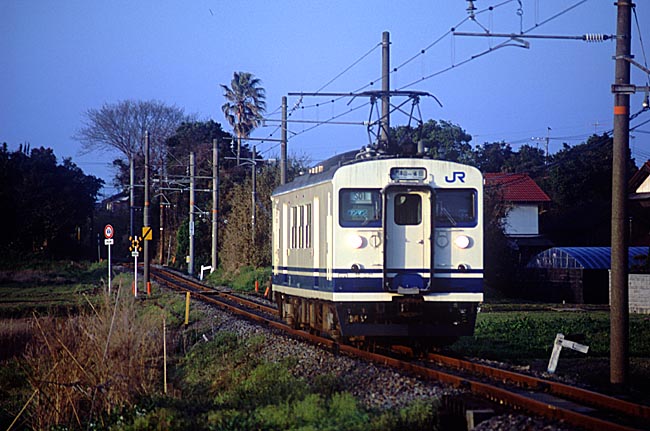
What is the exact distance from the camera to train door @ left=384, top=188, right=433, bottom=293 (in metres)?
14.5

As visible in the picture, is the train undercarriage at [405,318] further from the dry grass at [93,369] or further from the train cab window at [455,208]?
the dry grass at [93,369]

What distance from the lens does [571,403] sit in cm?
1042

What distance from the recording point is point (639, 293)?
96.0 feet

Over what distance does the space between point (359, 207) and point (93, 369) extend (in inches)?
195

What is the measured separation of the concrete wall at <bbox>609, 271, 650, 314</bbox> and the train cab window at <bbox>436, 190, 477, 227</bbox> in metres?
16.3

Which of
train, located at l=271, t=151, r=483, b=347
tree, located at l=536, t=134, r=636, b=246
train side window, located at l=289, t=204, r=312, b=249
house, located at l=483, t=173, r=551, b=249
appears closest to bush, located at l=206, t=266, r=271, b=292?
house, located at l=483, t=173, r=551, b=249

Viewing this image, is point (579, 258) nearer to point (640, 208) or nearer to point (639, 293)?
point (639, 293)

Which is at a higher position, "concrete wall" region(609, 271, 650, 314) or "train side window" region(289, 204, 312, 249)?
"train side window" region(289, 204, 312, 249)

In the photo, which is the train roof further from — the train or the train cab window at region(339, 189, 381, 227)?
the train cab window at region(339, 189, 381, 227)

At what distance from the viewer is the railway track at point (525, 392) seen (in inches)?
370

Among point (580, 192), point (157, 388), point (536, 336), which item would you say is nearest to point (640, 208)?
point (580, 192)

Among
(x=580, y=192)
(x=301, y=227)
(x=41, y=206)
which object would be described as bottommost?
(x=301, y=227)

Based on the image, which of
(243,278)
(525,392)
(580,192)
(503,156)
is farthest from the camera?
(503,156)

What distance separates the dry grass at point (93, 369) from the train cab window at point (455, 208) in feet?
17.8
